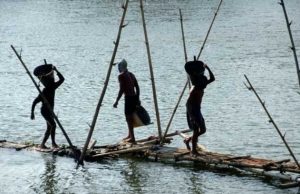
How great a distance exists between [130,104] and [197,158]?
2889 mm

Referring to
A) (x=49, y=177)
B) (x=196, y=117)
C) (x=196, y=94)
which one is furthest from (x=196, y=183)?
(x=49, y=177)

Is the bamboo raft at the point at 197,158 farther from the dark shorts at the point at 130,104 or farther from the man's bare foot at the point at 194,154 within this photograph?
the dark shorts at the point at 130,104

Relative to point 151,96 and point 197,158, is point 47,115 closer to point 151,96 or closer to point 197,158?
point 197,158

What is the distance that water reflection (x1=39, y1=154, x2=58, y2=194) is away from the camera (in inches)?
568

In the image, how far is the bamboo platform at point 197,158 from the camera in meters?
13.7

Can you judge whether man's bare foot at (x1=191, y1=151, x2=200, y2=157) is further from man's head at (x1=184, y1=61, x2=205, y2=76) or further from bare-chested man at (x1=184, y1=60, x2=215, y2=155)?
man's head at (x1=184, y1=61, x2=205, y2=76)

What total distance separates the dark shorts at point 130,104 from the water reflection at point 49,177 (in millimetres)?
2230

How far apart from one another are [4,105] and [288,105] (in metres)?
11.7

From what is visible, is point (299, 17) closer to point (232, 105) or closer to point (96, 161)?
point (232, 105)

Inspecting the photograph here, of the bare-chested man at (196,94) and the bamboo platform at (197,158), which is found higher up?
the bare-chested man at (196,94)

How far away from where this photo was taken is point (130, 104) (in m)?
17.1

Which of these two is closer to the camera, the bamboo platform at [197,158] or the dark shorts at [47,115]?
the bamboo platform at [197,158]

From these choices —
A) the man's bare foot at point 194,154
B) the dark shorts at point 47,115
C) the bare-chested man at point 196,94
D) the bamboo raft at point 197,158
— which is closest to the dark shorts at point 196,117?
the bare-chested man at point 196,94

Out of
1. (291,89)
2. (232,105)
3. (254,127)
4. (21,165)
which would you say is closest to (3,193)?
(21,165)
